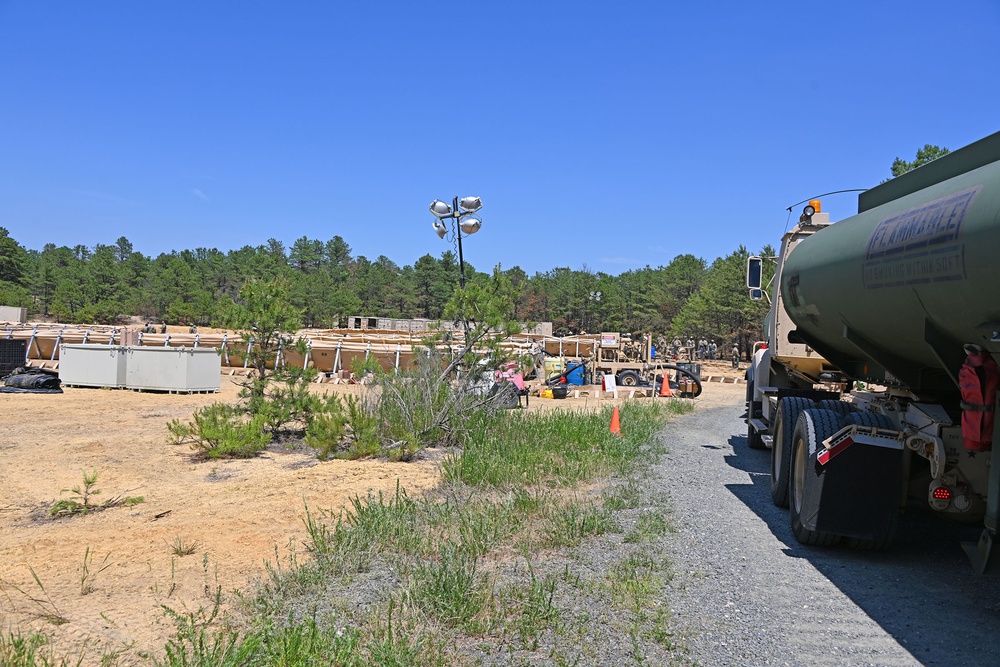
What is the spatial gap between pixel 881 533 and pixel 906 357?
1.60 metres

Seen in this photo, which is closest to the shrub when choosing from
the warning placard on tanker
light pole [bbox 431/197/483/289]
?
light pole [bbox 431/197/483/289]

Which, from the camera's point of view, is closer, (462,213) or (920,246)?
(920,246)

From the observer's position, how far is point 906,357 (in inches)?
270

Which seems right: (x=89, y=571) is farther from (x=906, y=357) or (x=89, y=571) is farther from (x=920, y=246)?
(x=906, y=357)

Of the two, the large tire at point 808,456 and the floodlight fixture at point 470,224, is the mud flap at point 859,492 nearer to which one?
the large tire at point 808,456

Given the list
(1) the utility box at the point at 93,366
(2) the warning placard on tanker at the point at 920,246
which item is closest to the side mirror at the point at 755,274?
(2) the warning placard on tanker at the point at 920,246

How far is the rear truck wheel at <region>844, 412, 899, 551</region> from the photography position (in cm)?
647

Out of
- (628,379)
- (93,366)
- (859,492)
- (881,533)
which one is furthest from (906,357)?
(628,379)

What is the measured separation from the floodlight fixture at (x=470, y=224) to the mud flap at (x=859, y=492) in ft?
30.9

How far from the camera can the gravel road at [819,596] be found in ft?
14.9

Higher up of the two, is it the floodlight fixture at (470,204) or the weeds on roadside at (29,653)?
the floodlight fixture at (470,204)

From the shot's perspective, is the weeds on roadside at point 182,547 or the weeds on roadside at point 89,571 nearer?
the weeds on roadside at point 89,571

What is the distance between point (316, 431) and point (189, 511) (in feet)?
12.7

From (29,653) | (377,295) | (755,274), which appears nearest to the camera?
(29,653)
